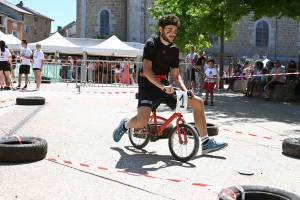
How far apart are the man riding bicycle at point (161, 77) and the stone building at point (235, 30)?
3518 cm

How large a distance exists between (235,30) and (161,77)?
125ft

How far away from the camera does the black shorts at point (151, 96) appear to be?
5.57 m

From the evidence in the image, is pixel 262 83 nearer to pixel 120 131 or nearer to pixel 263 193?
pixel 120 131

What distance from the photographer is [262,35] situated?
42.7 meters

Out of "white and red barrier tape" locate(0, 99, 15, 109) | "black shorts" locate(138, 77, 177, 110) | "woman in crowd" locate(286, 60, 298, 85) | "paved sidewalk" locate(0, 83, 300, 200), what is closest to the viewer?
"paved sidewalk" locate(0, 83, 300, 200)

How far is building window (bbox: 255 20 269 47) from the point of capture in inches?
1679

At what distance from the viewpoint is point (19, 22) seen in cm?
7400

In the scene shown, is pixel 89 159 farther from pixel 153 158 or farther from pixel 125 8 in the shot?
pixel 125 8

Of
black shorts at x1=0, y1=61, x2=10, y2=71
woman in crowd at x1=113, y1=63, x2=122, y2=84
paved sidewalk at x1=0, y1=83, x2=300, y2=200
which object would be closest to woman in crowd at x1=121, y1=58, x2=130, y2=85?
woman in crowd at x1=113, y1=63, x2=122, y2=84

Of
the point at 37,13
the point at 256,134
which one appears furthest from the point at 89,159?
the point at 37,13

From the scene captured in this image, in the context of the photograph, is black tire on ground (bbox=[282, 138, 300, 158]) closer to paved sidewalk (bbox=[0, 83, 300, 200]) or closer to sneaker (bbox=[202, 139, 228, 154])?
paved sidewalk (bbox=[0, 83, 300, 200])

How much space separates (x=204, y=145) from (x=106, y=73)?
1551cm

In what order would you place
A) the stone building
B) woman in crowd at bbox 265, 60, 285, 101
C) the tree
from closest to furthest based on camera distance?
1. woman in crowd at bbox 265, 60, 285, 101
2. the tree
3. the stone building

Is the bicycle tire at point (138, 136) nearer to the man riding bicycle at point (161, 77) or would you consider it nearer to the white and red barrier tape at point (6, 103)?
the man riding bicycle at point (161, 77)
